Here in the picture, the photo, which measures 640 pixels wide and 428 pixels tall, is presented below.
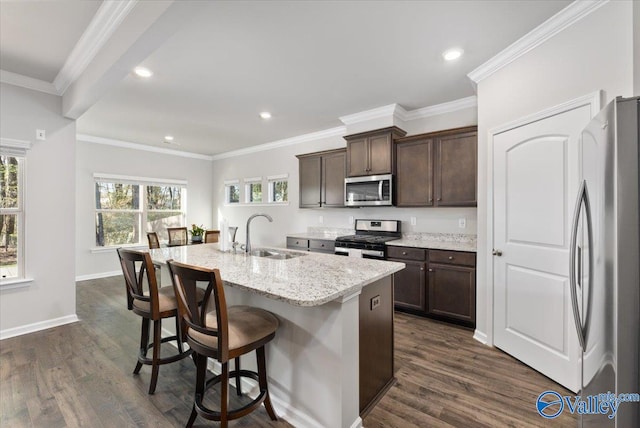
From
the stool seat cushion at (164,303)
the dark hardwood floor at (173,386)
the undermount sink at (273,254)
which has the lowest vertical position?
the dark hardwood floor at (173,386)

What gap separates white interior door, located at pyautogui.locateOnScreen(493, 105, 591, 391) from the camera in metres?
2.06

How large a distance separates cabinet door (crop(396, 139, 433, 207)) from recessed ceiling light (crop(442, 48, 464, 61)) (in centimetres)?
112

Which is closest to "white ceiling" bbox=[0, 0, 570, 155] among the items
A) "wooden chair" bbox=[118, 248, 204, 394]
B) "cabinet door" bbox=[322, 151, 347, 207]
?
"cabinet door" bbox=[322, 151, 347, 207]

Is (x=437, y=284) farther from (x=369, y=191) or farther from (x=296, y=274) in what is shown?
(x=296, y=274)

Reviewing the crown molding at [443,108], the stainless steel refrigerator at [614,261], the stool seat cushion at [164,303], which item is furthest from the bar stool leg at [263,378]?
the crown molding at [443,108]

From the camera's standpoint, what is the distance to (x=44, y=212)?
316 centimetres

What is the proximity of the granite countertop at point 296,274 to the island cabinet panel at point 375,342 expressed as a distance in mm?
158

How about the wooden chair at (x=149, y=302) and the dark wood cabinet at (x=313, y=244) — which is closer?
the wooden chair at (x=149, y=302)

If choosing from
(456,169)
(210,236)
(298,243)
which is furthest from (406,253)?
(210,236)

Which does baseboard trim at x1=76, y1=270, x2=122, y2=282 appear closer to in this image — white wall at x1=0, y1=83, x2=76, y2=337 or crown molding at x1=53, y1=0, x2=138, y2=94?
white wall at x1=0, y1=83, x2=76, y2=337

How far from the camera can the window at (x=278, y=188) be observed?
5.86m

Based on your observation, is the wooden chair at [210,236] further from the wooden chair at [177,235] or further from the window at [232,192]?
the window at [232,192]

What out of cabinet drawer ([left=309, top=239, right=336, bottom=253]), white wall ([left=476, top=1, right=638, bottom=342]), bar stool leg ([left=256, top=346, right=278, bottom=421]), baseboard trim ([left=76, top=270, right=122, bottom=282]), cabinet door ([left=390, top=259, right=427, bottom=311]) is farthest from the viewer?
baseboard trim ([left=76, top=270, right=122, bottom=282])

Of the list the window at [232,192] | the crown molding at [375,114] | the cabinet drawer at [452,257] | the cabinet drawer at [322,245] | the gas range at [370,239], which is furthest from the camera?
the window at [232,192]
